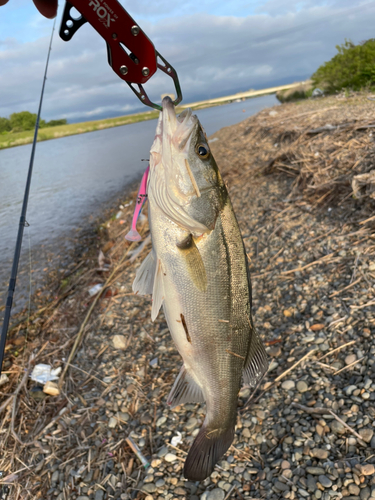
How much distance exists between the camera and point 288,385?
133 inches

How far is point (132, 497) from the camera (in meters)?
2.83

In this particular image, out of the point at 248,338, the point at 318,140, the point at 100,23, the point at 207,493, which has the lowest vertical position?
the point at 207,493

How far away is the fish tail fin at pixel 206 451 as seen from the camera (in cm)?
230

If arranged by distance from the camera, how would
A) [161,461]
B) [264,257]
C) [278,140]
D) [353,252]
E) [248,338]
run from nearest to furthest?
[248,338], [161,461], [353,252], [264,257], [278,140]

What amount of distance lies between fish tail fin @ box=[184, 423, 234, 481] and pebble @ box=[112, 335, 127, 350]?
2.50 metres

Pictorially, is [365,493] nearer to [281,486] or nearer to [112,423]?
[281,486]

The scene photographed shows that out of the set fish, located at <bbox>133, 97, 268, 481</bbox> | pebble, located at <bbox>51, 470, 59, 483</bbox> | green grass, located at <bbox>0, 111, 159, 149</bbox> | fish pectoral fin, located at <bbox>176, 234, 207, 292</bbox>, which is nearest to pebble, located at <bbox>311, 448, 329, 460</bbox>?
fish, located at <bbox>133, 97, 268, 481</bbox>

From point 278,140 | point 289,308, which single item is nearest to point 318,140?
point 278,140

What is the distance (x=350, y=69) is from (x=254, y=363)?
23.6m

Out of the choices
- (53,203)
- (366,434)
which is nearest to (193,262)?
(366,434)

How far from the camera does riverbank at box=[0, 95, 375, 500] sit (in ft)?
9.08

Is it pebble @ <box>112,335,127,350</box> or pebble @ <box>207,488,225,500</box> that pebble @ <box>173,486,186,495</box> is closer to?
pebble @ <box>207,488,225,500</box>

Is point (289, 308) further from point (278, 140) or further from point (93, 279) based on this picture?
point (278, 140)

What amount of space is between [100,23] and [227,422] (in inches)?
104
